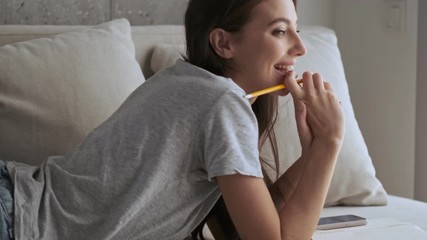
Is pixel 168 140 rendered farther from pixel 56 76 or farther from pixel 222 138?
pixel 56 76

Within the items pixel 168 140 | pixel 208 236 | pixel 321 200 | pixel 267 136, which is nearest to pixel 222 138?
pixel 168 140

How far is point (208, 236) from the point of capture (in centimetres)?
158

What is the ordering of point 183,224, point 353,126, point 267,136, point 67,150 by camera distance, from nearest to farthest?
point 183,224
point 267,136
point 67,150
point 353,126

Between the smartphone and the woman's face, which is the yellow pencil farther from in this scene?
the smartphone

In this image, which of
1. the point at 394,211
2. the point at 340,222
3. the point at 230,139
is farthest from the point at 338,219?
the point at 230,139

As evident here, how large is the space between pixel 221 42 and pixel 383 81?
46.0 inches

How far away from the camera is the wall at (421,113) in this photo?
86.4 inches

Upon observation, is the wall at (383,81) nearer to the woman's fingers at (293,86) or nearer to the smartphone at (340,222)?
the smartphone at (340,222)

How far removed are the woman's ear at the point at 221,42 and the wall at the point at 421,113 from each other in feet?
3.41

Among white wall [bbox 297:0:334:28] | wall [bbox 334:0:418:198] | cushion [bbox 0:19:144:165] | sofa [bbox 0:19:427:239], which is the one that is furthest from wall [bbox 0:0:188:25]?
wall [bbox 334:0:418:198]

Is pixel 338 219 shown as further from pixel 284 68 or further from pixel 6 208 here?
pixel 6 208

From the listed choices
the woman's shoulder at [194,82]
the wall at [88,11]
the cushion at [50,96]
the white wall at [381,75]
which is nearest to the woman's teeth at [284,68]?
the woman's shoulder at [194,82]

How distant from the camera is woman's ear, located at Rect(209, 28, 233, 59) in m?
1.32

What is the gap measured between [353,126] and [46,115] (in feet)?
2.47
